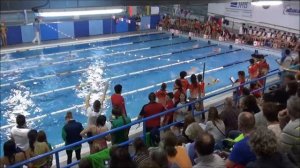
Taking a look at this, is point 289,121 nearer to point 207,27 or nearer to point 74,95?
point 74,95

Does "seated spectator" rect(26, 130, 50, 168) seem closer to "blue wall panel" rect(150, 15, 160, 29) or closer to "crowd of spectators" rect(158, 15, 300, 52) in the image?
"crowd of spectators" rect(158, 15, 300, 52)

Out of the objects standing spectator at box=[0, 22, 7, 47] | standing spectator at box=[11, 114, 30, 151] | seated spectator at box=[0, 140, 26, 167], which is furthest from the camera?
standing spectator at box=[0, 22, 7, 47]

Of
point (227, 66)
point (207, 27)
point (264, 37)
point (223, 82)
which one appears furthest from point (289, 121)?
point (207, 27)

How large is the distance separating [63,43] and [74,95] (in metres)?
8.14

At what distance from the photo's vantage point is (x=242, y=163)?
11.2ft

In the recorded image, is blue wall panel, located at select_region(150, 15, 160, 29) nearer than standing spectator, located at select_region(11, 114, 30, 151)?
No

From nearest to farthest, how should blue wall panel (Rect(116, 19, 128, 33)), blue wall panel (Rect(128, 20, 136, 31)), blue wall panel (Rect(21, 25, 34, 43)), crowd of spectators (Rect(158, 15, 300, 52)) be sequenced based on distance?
1. crowd of spectators (Rect(158, 15, 300, 52))
2. blue wall panel (Rect(21, 25, 34, 43))
3. blue wall panel (Rect(116, 19, 128, 33))
4. blue wall panel (Rect(128, 20, 136, 31))

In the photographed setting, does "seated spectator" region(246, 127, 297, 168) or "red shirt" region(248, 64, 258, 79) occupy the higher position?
"seated spectator" region(246, 127, 297, 168)

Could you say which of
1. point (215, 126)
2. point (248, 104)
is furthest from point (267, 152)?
point (248, 104)

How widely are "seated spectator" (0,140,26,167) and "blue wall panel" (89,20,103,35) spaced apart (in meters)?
17.5

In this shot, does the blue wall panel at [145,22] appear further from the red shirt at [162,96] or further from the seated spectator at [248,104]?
the seated spectator at [248,104]

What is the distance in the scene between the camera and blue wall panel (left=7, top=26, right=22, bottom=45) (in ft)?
61.9

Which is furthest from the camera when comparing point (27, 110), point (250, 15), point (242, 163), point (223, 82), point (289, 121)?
point (250, 15)

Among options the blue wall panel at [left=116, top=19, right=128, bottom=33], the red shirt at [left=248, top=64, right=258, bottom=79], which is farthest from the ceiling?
the blue wall panel at [left=116, top=19, right=128, bottom=33]
